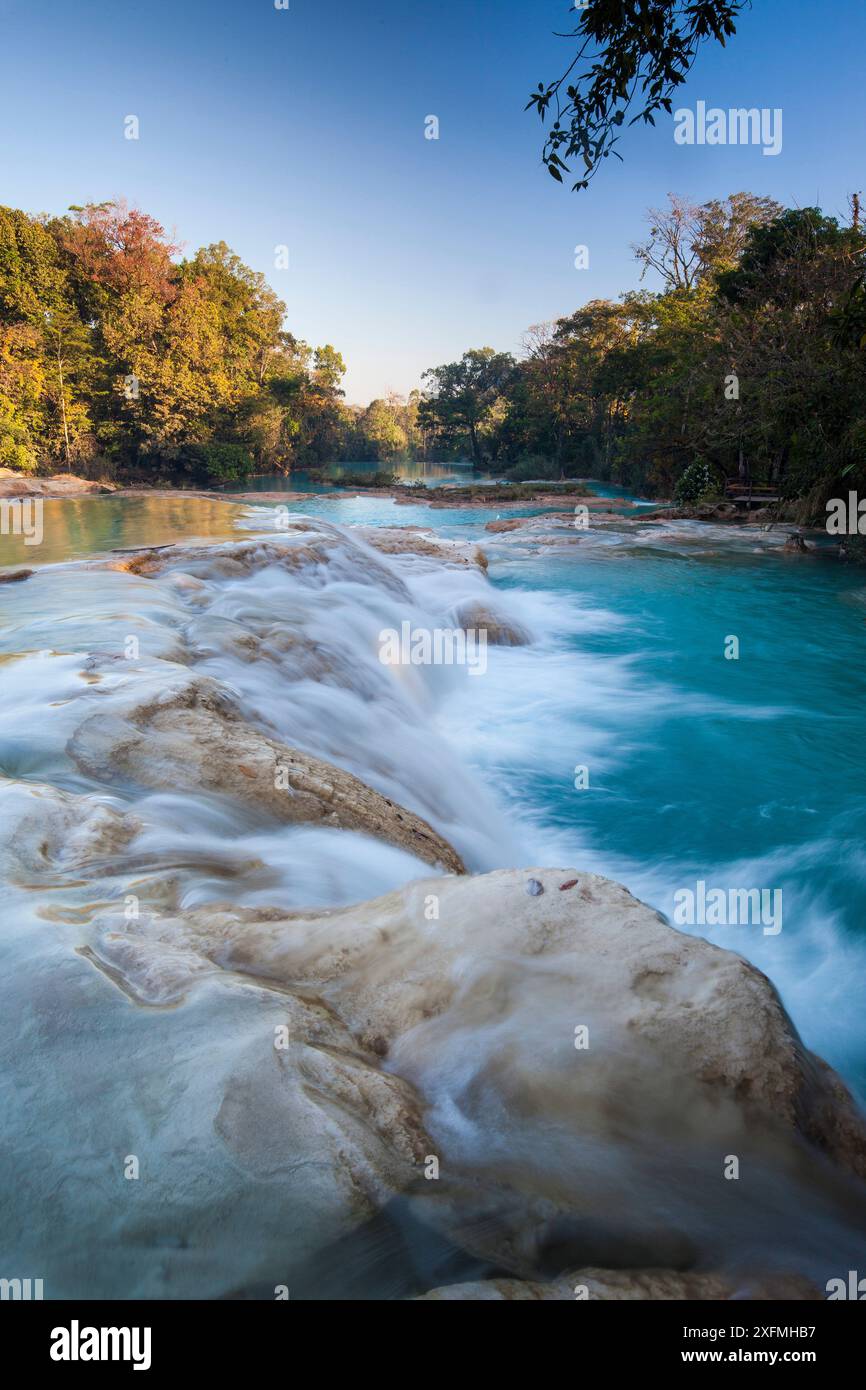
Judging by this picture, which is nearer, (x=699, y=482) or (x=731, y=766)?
(x=731, y=766)

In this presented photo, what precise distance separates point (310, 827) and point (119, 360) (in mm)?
37890

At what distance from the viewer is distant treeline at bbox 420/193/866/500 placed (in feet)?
47.3

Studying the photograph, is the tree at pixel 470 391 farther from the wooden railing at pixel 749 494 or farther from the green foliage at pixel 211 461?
the wooden railing at pixel 749 494

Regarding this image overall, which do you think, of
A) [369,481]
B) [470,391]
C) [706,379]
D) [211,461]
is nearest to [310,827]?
[706,379]

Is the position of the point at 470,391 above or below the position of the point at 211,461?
above

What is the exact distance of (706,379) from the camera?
19172 millimetres

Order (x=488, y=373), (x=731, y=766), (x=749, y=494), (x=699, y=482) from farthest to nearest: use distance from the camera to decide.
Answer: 1. (x=488, y=373)
2. (x=699, y=482)
3. (x=749, y=494)
4. (x=731, y=766)

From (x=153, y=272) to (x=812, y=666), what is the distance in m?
36.8

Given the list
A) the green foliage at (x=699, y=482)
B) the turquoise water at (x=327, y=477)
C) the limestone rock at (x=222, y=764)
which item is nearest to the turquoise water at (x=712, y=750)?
the limestone rock at (x=222, y=764)

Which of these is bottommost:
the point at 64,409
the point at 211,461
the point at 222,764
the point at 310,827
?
the point at 310,827

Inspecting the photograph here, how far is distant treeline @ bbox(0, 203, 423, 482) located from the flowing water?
24.1 m

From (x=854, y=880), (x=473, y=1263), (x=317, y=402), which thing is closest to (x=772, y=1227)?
(x=473, y=1263)

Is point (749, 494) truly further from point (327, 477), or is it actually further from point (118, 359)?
point (118, 359)

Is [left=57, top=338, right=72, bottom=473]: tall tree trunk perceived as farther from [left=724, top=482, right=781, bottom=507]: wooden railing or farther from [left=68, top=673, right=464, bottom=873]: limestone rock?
[left=68, top=673, right=464, bottom=873]: limestone rock
